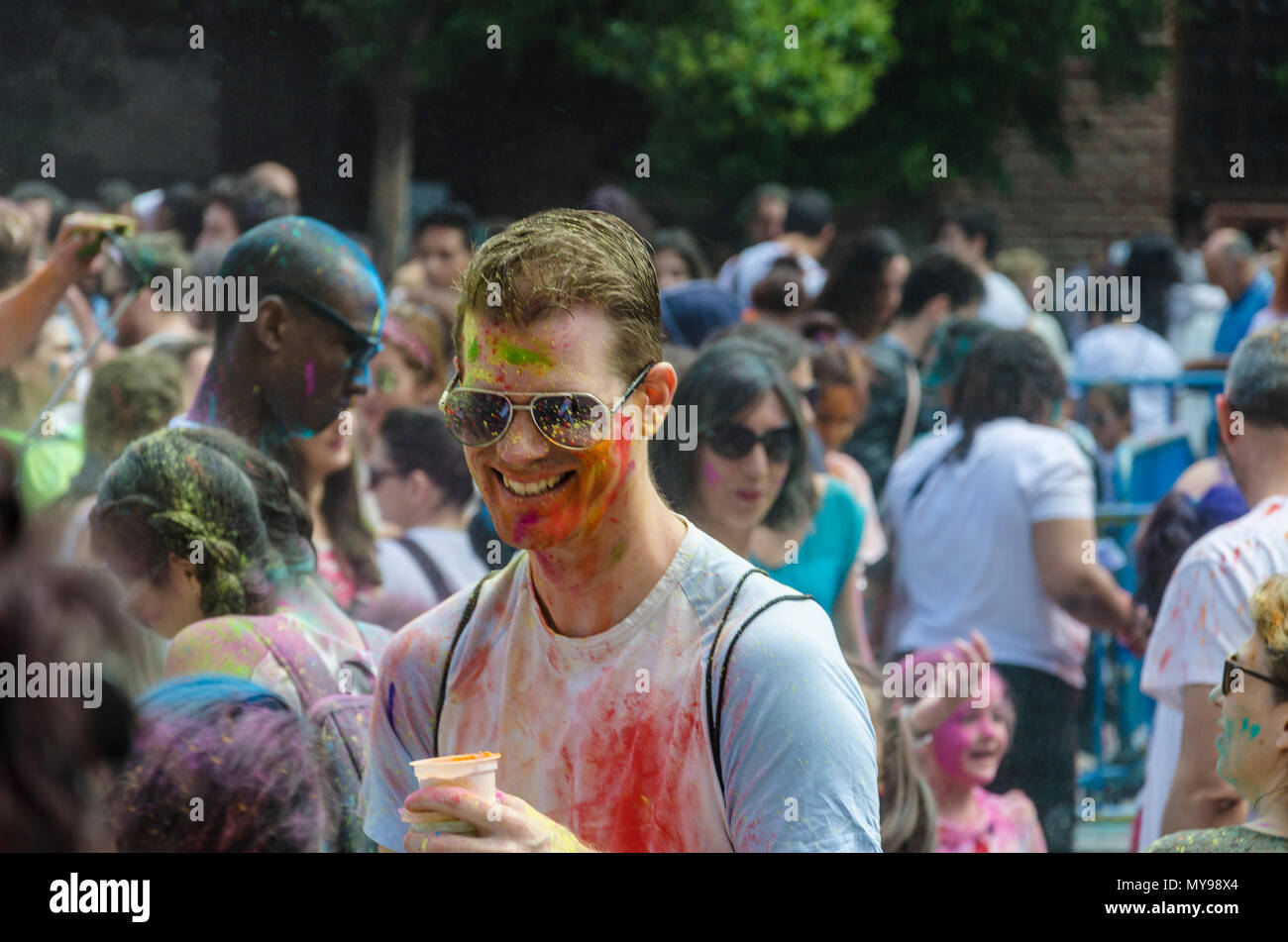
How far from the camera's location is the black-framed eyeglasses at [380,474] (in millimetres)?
4238

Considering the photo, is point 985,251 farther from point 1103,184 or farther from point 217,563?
point 1103,184

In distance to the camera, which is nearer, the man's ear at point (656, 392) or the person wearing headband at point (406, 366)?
the man's ear at point (656, 392)

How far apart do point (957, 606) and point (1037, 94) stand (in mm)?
9810

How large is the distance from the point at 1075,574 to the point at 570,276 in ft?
8.87

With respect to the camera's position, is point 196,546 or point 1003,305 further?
point 1003,305

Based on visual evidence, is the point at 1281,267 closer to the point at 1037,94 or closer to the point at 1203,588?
the point at 1203,588

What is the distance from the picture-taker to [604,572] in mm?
1945

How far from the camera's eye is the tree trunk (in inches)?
386

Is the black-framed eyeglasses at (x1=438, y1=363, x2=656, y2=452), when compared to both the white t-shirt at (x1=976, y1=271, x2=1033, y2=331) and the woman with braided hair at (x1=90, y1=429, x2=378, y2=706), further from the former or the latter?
the white t-shirt at (x1=976, y1=271, x2=1033, y2=331)

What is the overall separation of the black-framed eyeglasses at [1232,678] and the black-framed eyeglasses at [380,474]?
2.33 metres

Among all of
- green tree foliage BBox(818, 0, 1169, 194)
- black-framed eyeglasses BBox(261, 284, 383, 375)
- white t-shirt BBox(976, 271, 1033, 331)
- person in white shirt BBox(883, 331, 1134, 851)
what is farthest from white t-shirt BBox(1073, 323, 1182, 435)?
green tree foliage BBox(818, 0, 1169, 194)

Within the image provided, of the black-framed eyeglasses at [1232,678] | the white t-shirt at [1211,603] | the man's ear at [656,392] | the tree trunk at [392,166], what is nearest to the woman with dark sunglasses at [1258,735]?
the black-framed eyeglasses at [1232,678]

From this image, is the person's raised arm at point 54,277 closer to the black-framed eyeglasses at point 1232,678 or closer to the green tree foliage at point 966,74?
the black-framed eyeglasses at point 1232,678

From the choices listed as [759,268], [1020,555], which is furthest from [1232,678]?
[759,268]
